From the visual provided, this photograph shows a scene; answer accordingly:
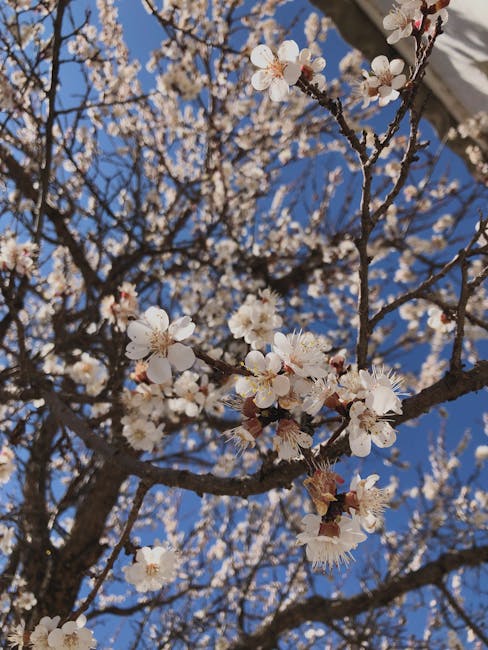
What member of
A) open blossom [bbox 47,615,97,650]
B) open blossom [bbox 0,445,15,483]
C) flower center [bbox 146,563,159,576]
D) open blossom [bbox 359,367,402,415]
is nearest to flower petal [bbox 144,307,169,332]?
open blossom [bbox 359,367,402,415]

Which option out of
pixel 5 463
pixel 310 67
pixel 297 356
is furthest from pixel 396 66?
pixel 5 463

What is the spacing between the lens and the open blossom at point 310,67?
1.42 m

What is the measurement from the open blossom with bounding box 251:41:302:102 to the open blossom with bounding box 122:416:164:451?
1567 mm

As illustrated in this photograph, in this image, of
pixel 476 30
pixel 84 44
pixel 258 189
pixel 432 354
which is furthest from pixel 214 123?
pixel 432 354

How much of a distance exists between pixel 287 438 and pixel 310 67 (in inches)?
39.8

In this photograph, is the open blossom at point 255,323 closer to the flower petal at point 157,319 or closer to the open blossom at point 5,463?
the flower petal at point 157,319

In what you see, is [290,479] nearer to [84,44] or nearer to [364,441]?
[364,441]

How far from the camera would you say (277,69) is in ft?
4.71

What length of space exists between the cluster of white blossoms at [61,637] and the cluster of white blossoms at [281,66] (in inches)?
60.1

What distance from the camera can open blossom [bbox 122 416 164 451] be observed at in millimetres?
2424

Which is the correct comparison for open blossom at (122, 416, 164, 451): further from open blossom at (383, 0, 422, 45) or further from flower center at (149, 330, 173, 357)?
open blossom at (383, 0, 422, 45)

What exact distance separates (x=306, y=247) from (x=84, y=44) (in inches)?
125

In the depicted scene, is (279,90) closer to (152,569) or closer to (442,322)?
(442,322)

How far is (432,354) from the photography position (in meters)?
6.45
